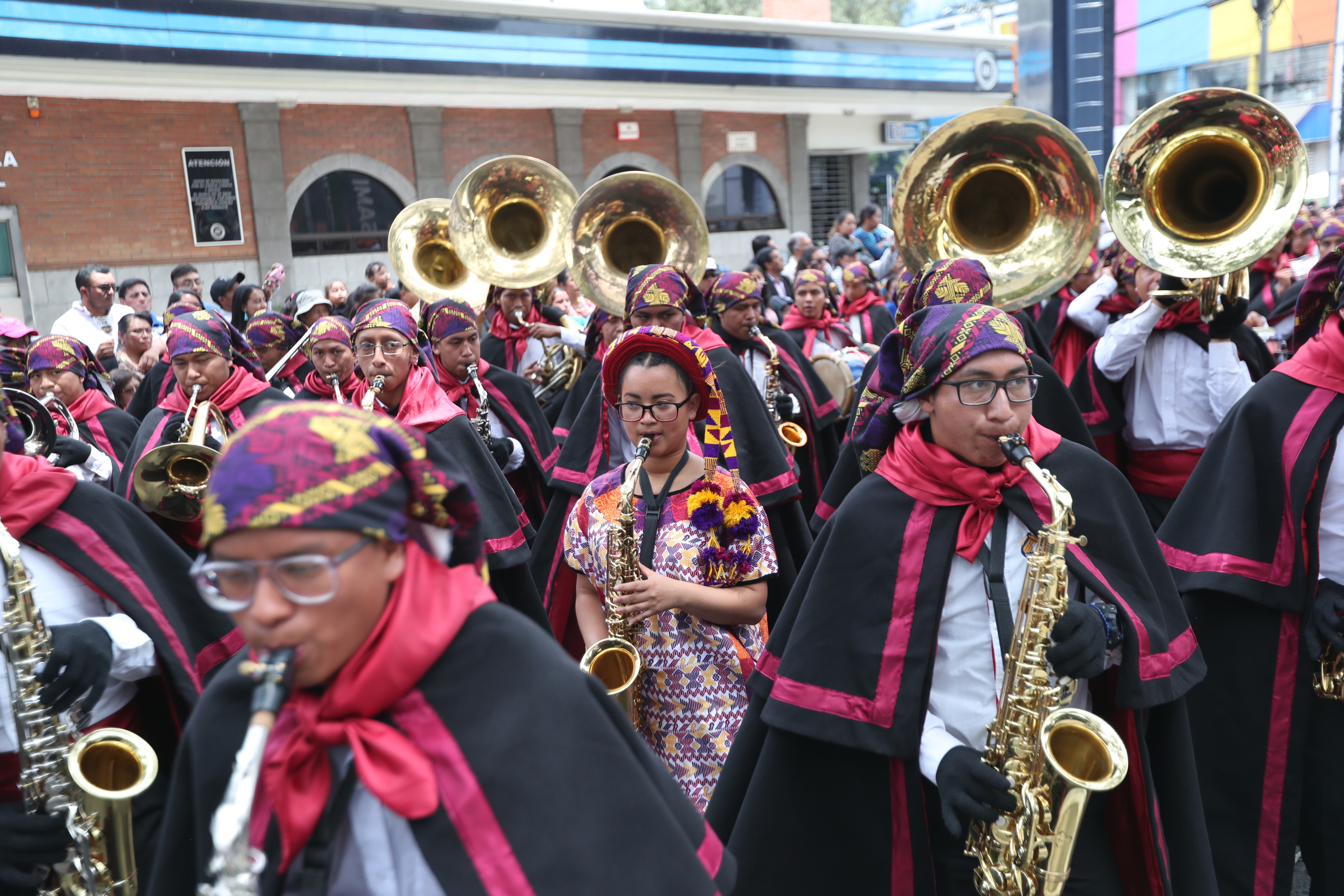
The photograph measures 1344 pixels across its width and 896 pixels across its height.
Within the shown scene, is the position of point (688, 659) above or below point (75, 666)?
below

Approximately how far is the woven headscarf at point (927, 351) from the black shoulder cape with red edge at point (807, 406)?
3.81 meters

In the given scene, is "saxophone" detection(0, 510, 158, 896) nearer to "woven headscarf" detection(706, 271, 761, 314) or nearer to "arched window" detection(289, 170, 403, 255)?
"woven headscarf" detection(706, 271, 761, 314)

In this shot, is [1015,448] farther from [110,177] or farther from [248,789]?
[110,177]

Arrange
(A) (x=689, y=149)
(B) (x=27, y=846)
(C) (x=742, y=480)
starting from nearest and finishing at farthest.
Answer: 1. (B) (x=27, y=846)
2. (C) (x=742, y=480)
3. (A) (x=689, y=149)

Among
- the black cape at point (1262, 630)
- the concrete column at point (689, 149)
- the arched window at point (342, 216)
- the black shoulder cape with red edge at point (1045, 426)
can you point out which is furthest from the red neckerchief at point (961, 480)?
the concrete column at point (689, 149)

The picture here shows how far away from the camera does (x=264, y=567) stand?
164cm

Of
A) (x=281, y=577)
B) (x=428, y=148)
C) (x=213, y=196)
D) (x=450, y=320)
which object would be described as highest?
(x=428, y=148)

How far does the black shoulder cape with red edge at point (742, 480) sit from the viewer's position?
14.4 feet

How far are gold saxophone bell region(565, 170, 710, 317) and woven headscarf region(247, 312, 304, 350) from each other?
2097 millimetres

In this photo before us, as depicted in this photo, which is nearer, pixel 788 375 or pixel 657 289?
pixel 657 289

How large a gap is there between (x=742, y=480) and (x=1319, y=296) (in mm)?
2347

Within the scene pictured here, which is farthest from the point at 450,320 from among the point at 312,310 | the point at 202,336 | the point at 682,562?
the point at 312,310

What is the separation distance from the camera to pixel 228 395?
17.6ft

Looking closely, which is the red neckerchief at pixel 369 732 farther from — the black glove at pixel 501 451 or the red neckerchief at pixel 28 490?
the black glove at pixel 501 451
